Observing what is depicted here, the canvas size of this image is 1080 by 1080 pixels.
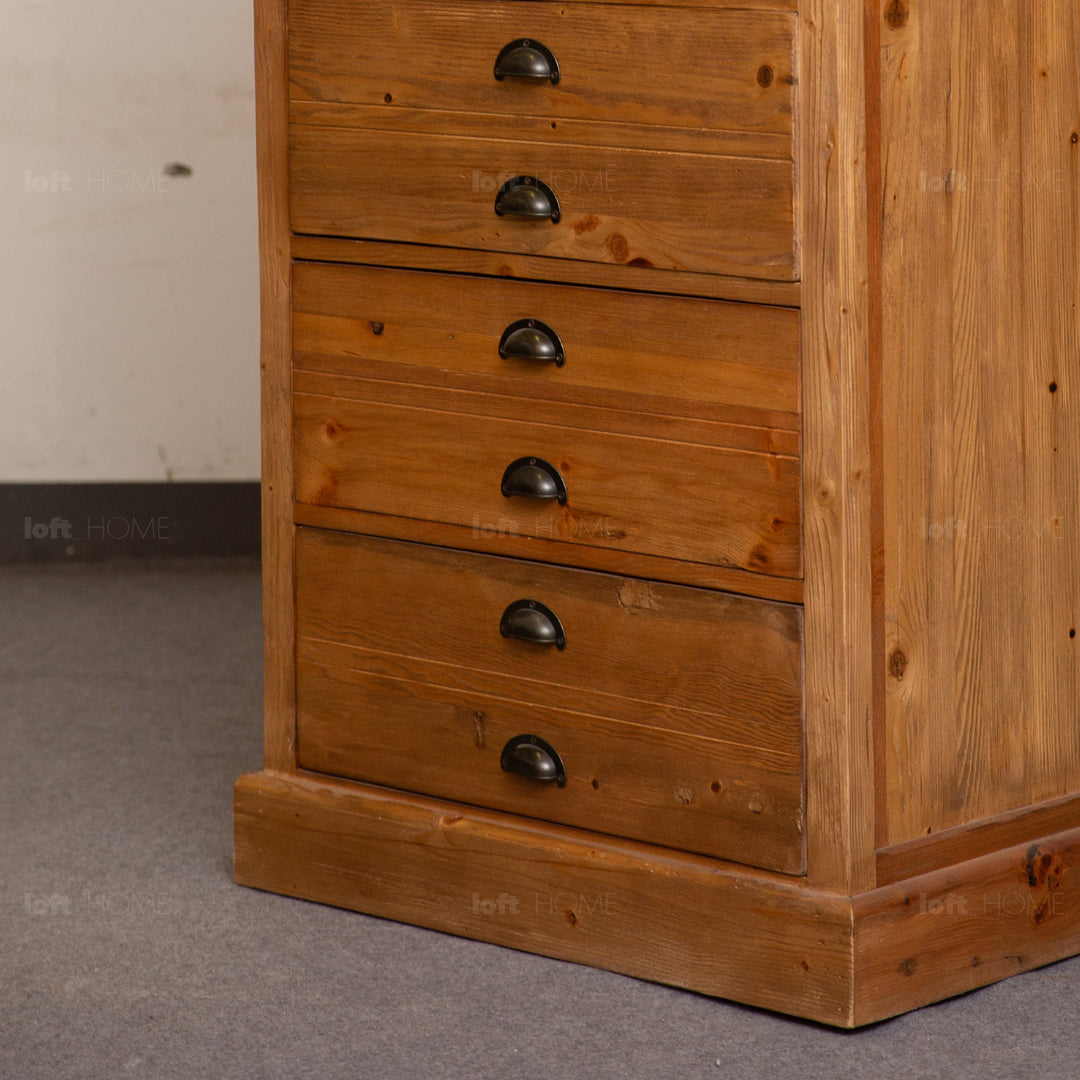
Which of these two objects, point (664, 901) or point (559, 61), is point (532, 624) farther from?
point (559, 61)

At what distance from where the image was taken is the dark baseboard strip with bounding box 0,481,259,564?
10.9 ft

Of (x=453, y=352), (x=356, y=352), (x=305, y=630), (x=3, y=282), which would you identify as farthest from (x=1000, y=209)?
(x=3, y=282)

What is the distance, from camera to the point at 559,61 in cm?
159

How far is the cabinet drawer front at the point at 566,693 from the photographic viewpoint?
1562mm

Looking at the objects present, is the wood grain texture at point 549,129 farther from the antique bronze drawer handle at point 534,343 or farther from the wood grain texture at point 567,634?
the wood grain texture at point 567,634

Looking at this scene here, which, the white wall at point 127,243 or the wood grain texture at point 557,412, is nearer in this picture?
the wood grain texture at point 557,412

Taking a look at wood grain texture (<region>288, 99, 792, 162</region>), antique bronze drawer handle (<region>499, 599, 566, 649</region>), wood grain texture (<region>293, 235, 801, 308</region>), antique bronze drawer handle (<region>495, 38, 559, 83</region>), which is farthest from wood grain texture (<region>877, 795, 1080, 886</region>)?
Answer: antique bronze drawer handle (<region>495, 38, 559, 83</region>)

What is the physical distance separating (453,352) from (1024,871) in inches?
27.4

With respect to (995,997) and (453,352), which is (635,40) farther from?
(995,997)

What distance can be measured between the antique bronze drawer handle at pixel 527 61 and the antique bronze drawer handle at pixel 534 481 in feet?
1.10

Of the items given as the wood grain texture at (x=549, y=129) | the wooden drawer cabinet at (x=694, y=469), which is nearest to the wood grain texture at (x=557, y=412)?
the wooden drawer cabinet at (x=694, y=469)

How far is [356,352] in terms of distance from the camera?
5.81 feet

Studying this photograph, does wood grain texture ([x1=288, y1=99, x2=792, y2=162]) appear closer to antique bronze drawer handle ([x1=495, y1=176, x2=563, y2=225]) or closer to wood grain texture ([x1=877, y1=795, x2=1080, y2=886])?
antique bronze drawer handle ([x1=495, y1=176, x2=563, y2=225])

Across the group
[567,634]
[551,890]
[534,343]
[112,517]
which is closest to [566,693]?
[567,634]
